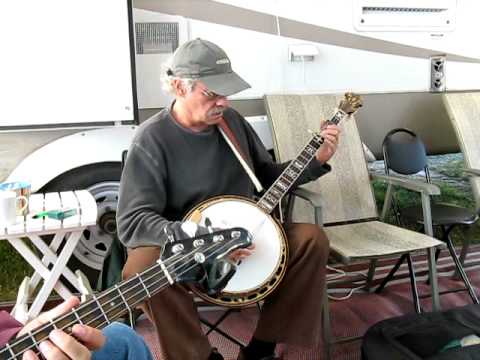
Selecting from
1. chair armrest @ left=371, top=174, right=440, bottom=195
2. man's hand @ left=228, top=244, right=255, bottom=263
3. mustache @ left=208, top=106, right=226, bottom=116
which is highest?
mustache @ left=208, top=106, right=226, bottom=116

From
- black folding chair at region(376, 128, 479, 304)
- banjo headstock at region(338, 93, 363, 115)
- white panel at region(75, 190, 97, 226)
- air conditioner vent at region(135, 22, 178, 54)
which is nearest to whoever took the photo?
white panel at region(75, 190, 97, 226)

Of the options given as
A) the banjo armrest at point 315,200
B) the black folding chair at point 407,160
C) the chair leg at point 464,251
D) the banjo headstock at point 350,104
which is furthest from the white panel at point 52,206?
the chair leg at point 464,251

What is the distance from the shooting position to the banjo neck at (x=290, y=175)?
2.03m

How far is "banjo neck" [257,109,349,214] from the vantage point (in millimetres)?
2033

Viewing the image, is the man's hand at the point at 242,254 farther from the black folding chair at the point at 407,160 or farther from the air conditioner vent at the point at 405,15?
the air conditioner vent at the point at 405,15

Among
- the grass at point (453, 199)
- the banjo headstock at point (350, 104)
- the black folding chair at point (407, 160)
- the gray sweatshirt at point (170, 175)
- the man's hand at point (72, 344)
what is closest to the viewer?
the man's hand at point (72, 344)

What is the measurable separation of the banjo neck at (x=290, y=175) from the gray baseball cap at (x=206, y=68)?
42 cm

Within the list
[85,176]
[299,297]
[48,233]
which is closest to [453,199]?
[299,297]

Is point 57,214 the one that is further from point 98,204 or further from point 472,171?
point 472,171

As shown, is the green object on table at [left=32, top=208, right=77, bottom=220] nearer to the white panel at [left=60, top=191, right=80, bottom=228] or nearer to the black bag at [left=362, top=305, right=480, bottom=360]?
the white panel at [left=60, top=191, right=80, bottom=228]

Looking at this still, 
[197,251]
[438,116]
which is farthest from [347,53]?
[197,251]

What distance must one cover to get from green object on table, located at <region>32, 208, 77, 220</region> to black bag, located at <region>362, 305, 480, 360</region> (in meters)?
1.38

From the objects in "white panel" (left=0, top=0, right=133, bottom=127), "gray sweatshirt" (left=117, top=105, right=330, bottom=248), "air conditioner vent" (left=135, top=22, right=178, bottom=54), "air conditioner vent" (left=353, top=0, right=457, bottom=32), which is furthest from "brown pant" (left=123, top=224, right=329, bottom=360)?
"air conditioner vent" (left=353, top=0, right=457, bottom=32)

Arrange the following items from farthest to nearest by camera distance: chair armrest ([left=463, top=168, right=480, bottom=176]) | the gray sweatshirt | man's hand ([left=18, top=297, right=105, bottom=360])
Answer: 1. chair armrest ([left=463, top=168, right=480, bottom=176])
2. the gray sweatshirt
3. man's hand ([left=18, top=297, right=105, bottom=360])
